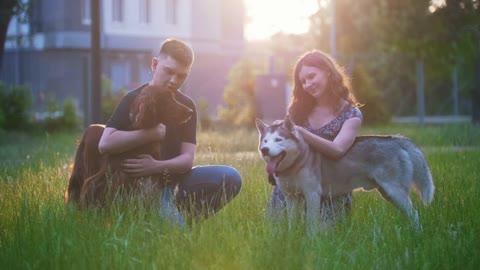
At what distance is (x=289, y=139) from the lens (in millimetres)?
5973

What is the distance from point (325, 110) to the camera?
6.56 metres

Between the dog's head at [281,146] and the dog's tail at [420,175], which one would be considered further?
the dog's tail at [420,175]

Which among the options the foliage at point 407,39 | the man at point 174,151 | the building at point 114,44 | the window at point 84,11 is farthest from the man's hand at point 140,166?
the window at point 84,11

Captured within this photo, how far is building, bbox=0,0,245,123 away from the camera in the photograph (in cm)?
2891

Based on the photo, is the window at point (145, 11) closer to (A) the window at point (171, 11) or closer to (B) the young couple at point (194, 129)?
(A) the window at point (171, 11)

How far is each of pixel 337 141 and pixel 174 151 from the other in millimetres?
1274

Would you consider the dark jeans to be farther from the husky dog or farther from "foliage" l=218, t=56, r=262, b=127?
"foliage" l=218, t=56, r=262, b=127

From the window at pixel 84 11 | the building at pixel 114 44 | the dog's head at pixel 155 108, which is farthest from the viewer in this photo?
the window at pixel 84 11

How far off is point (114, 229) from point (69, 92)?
24.8 meters

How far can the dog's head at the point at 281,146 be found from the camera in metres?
5.88

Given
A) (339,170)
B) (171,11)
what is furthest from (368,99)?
(339,170)

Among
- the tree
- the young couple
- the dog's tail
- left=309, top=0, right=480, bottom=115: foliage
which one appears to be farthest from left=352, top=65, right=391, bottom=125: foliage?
the young couple

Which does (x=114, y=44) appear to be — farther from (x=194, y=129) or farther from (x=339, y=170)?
(x=339, y=170)

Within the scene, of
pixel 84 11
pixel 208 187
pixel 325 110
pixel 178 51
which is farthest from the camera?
pixel 84 11
